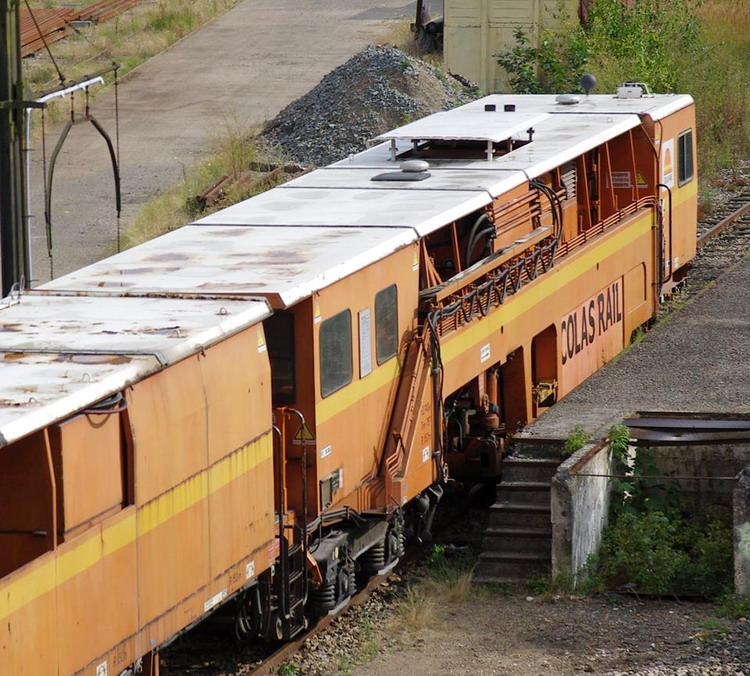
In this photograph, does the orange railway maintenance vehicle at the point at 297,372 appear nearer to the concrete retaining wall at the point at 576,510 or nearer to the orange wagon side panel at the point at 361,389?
the orange wagon side panel at the point at 361,389

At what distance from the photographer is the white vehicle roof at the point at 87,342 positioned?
7.80 metres

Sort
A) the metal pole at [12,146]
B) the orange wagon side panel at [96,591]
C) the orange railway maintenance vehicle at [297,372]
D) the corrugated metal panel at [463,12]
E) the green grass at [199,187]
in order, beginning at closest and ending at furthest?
the orange wagon side panel at [96,591] < the orange railway maintenance vehicle at [297,372] < the metal pole at [12,146] < the green grass at [199,187] < the corrugated metal panel at [463,12]

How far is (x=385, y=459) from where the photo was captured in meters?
11.9

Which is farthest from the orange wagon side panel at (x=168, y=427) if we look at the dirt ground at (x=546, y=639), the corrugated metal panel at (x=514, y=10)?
the corrugated metal panel at (x=514, y=10)

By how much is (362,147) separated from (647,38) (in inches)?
250

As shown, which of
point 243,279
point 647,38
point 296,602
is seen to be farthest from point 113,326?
point 647,38

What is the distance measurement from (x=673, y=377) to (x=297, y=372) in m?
5.82

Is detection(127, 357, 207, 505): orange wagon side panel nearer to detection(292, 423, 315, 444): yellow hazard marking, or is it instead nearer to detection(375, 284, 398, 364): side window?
detection(292, 423, 315, 444): yellow hazard marking

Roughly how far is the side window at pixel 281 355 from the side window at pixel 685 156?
1003 centimetres

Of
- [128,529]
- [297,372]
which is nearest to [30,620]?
[128,529]

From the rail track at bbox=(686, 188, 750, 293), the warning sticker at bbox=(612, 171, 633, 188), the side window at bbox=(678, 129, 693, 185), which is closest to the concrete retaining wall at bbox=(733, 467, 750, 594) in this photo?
the warning sticker at bbox=(612, 171, 633, 188)

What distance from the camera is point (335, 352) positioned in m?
10.9

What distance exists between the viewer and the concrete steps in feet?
41.5

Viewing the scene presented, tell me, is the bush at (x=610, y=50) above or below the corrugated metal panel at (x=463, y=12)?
below
